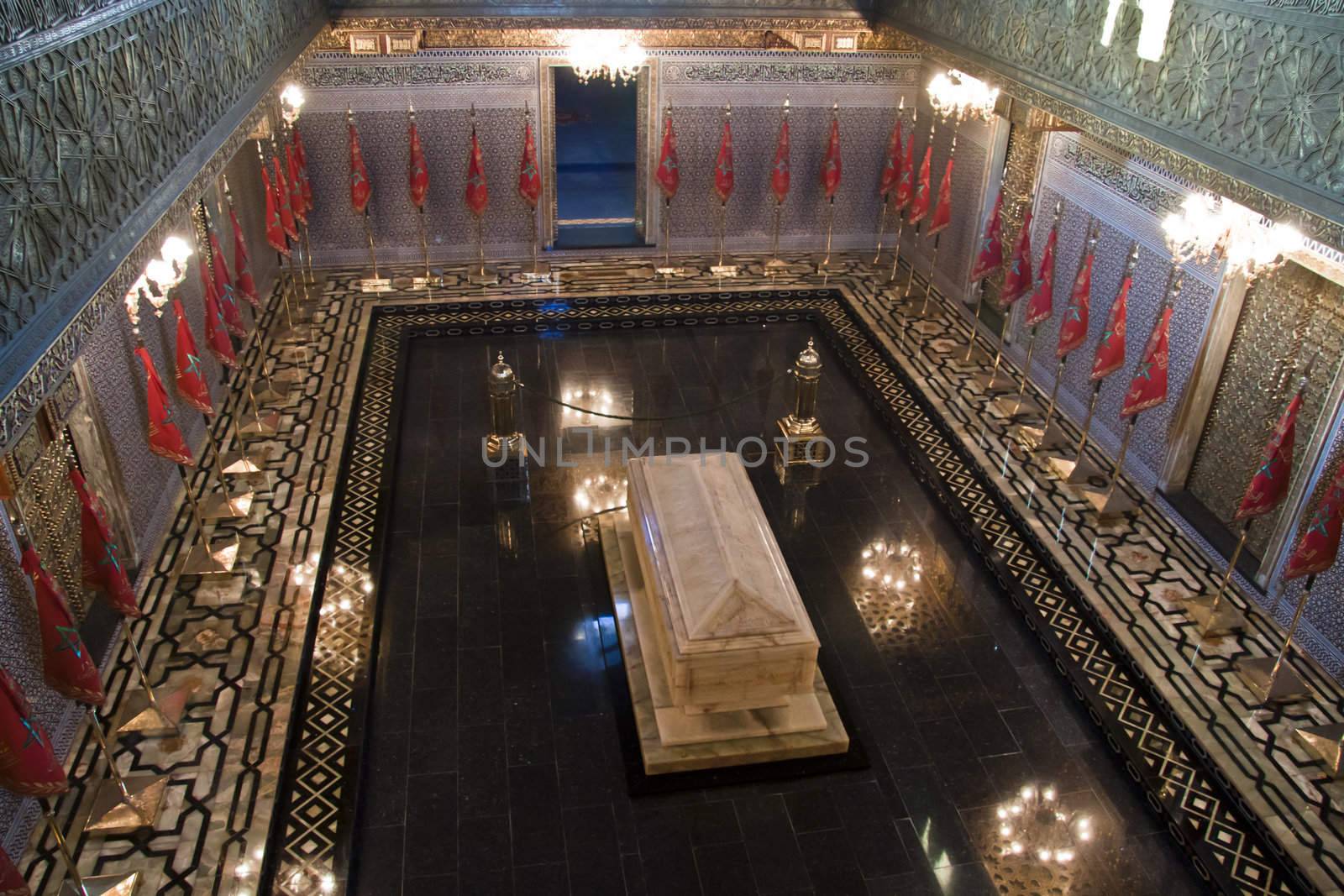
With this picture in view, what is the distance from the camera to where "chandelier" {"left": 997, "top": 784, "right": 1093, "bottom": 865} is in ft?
11.8

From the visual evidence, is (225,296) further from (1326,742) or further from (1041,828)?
(1326,742)

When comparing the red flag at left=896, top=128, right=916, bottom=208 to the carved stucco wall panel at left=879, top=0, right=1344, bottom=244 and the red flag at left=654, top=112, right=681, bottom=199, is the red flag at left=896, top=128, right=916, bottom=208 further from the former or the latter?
the carved stucco wall panel at left=879, top=0, right=1344, bottom=244

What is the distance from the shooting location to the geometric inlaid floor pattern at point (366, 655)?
3.54 metres

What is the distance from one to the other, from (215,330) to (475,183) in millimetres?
3060

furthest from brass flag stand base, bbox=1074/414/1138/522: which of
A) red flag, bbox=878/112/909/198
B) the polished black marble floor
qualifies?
red flag, bbox=878/112/909/198

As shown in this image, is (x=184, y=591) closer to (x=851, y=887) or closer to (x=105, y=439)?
(x=105, y=439)

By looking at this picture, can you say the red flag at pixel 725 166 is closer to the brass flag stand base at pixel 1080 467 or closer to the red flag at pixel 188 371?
the brass flag stand base at pixel 1080 467

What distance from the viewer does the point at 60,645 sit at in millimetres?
3088

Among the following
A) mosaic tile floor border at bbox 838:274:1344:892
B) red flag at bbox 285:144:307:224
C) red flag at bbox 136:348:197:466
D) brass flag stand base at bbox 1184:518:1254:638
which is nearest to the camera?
mosaic tile floor border at bbox 838:274:1344:892

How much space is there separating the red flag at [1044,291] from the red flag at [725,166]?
9.44ft

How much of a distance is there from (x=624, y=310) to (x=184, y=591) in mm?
3977

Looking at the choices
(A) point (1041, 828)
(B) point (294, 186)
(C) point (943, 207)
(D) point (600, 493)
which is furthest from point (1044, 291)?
(B) point (294, 186)

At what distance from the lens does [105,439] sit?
174 inches

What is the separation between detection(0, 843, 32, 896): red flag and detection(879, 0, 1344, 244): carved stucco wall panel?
4234mm
